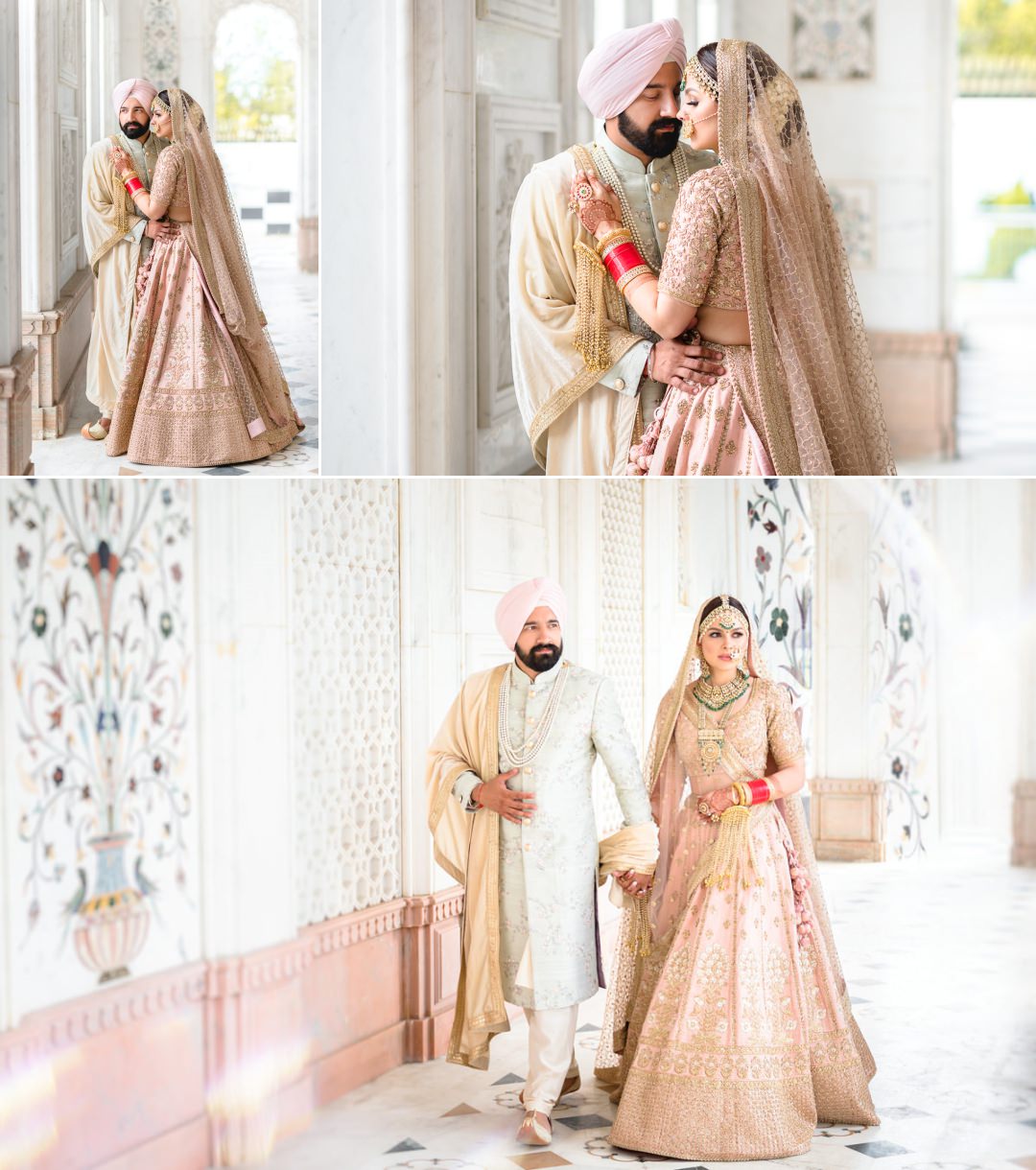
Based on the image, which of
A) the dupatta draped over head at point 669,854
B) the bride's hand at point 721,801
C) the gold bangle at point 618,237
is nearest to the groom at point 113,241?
the gold bangle at point 618,237

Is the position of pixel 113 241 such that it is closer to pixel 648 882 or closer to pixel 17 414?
pixel 17 414

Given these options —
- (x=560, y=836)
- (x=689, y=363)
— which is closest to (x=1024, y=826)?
(x=560, y=836)

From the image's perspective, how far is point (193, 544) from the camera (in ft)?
8.16

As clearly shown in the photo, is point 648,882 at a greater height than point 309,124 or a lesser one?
lesser

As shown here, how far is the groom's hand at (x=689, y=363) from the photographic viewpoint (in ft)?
7.13

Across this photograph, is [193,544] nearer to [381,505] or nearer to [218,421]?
[218,421]

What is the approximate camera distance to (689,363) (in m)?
2.17

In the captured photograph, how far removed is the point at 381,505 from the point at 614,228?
30.7 inches

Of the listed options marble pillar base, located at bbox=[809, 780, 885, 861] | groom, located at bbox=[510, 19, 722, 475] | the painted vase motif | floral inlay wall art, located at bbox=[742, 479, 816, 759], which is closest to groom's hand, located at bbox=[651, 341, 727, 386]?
groom, located at bbox=[510, 19, 722, 475]

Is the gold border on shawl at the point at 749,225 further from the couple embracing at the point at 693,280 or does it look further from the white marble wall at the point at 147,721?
the white marble wall at the point at 147,721

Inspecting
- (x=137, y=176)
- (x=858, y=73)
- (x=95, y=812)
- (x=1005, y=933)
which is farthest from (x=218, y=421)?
(x=1005, y=933)

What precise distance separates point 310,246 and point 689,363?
2.16 ft

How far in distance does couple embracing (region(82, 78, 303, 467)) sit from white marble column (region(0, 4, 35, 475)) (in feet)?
0.36

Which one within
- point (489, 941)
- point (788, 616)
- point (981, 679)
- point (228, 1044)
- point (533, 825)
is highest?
point (788, 616)
